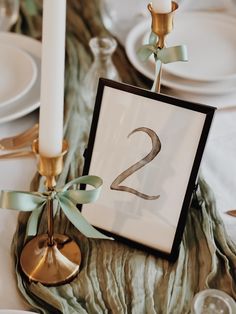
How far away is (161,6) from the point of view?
745mm

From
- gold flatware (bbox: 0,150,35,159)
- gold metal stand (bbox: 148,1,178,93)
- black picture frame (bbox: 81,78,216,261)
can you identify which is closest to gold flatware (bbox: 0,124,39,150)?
gold flatware (bbox: 0,150,35,159)

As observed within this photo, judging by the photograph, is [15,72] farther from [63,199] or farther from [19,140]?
[63,199]

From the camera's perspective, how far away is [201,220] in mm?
817

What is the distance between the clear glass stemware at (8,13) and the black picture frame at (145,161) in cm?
60

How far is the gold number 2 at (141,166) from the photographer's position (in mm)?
743

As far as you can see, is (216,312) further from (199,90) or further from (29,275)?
(199,90)

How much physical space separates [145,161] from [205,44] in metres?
0.50

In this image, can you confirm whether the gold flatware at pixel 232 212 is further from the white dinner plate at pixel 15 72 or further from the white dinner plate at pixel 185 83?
the white dinner plate at pixel 15 72

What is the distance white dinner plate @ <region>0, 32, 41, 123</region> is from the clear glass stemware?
52 millimetres

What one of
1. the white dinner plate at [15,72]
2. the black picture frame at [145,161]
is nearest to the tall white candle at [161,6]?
the black picture frame at [145,161]

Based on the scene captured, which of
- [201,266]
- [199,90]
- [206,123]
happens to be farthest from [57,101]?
[199,90]

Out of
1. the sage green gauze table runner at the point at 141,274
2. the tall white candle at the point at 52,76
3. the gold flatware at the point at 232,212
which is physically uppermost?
the tall white candle at the point at 52,76

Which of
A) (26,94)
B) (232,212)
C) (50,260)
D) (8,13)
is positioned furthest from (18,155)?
(8,13)

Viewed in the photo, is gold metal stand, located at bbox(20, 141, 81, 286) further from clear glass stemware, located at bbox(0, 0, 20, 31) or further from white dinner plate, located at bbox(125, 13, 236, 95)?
clear glass stemware, located at bbox(0, 0, 20, 31)
